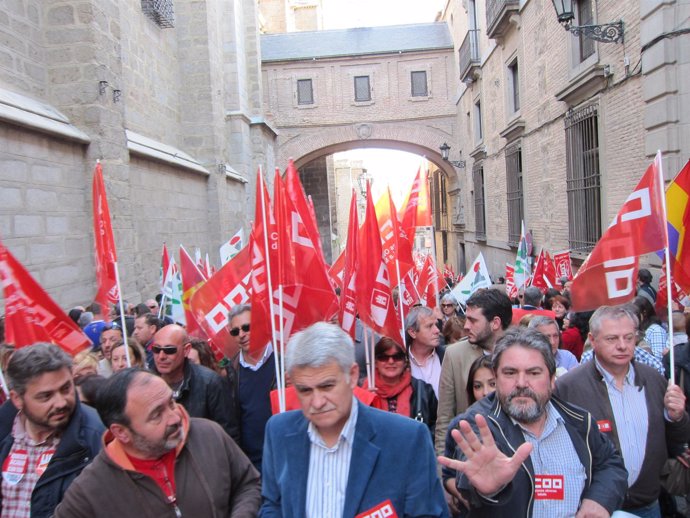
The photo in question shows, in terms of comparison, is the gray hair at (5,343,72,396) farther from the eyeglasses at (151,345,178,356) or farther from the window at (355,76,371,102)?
the window at (355,76,371,102)

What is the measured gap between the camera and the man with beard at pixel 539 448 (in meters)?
2.34

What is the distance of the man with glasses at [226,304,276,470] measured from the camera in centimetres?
429

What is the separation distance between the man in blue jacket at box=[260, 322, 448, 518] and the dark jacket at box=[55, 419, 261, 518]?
28 cm

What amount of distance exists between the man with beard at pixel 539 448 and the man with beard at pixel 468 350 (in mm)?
1038

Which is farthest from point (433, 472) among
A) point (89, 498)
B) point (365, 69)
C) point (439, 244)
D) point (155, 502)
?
point (439, 244)

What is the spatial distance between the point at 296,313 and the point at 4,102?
18.4 feet

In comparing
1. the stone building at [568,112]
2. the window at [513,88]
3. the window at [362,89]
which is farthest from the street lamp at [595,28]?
the window at [362,89]

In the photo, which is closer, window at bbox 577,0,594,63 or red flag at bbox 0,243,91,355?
red flag at bbox 0,243,91,355

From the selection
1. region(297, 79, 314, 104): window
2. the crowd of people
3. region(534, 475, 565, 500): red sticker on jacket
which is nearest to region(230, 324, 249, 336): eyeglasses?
the crowd of people

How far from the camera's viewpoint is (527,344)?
2605mm

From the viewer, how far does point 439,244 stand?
1501 inches

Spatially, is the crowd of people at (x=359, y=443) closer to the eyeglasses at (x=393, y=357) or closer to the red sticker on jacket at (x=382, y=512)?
the red sticker on jacket at (x=382, y=512)

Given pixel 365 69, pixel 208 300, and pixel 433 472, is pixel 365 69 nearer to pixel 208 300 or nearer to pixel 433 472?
pixel 208 300

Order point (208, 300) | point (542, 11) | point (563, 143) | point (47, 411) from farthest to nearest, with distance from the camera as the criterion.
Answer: point (542, 11) < point (563, 143) < point (208, 300) < point (47, 411)
